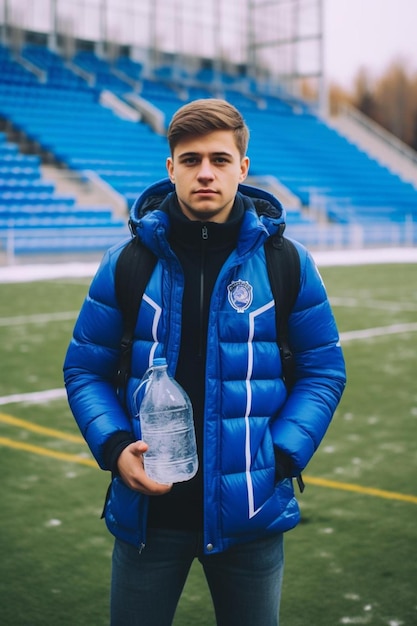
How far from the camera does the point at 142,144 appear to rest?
97.7ft

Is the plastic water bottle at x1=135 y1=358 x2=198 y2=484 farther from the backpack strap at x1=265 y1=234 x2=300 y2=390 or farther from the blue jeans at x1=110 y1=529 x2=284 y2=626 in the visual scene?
the backpack strap at x1=265 y1=234 x2=300 y2=390

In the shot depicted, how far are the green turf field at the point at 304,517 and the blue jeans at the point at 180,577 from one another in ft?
3.99

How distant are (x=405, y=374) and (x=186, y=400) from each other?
6314 millimetres

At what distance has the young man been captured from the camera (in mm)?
2301

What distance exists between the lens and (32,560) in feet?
13.5

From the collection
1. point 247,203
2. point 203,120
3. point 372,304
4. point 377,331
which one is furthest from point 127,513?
point 372,304

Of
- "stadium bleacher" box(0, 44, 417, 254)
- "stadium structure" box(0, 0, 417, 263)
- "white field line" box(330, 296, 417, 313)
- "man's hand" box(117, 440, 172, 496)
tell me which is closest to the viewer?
"man's hand" box(117, 440, 172, 496)

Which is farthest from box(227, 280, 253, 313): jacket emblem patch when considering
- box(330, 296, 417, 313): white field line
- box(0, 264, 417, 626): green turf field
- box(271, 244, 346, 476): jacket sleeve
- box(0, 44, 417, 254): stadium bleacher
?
box(0, 44, 417, 254): stadium bleacher

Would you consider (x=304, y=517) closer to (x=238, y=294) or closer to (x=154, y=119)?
(x=238, y=294)

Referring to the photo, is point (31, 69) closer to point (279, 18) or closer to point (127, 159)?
point (127, 159)

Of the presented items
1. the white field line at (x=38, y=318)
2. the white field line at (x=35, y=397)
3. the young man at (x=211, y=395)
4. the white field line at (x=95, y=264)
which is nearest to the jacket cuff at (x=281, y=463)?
the young man at (x=211, y=395)

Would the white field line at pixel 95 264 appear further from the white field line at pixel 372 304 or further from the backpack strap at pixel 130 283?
the backpack strap at pixel 130 283

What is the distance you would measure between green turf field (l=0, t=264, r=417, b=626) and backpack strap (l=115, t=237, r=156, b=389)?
157 cm

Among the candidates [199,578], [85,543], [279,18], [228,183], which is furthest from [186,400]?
[279,18]
